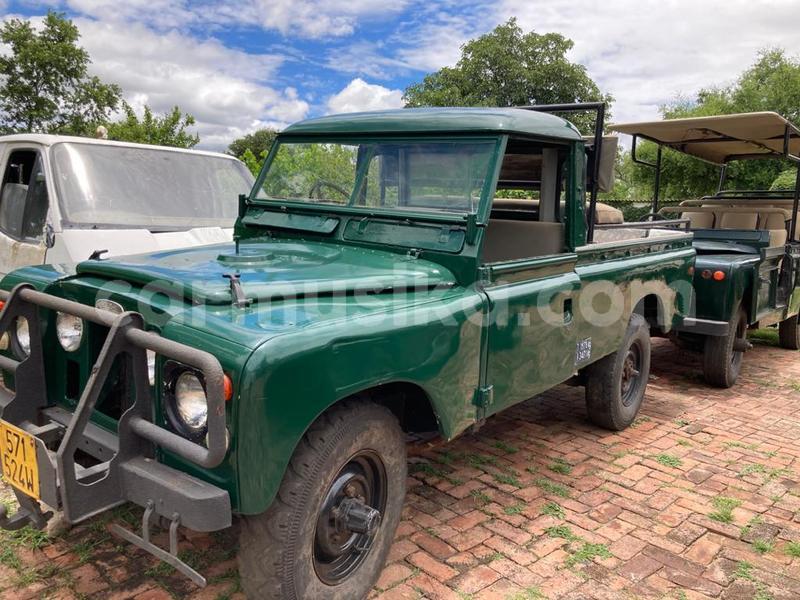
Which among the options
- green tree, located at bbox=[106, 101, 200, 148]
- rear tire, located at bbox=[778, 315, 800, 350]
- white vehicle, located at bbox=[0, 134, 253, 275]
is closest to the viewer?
white vehicle, located at bbox=[0, 134, 253, 275]

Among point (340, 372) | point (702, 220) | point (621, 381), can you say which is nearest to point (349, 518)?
point (340, 372)

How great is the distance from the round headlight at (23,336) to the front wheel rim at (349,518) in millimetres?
1560

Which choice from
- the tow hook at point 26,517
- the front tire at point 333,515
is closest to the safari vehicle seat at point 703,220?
the front tire at point 333,515

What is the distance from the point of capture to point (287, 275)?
2793mm

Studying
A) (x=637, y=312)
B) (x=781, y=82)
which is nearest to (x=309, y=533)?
(x=637, y=312)

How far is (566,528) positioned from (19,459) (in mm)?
2561

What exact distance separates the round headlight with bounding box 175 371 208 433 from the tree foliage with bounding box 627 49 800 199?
16728 millimetres

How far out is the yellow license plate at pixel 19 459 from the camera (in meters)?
2.26

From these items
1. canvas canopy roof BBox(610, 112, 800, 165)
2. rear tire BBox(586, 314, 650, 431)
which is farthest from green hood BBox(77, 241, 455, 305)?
canvas canopy roof BBox(610, 112, 800, 165)

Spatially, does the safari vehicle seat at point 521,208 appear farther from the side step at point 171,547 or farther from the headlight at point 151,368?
the side step at point 171,547

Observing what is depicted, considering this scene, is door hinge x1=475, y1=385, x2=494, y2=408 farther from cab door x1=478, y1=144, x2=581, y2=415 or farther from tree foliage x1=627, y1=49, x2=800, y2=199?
tree foliage x1=627, y1=49, x2=800, y2=199

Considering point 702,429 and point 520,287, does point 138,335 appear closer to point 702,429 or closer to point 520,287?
point 520,287

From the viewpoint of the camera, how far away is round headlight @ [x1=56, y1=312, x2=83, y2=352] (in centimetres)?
272

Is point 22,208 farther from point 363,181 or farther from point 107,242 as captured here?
point 363,181
